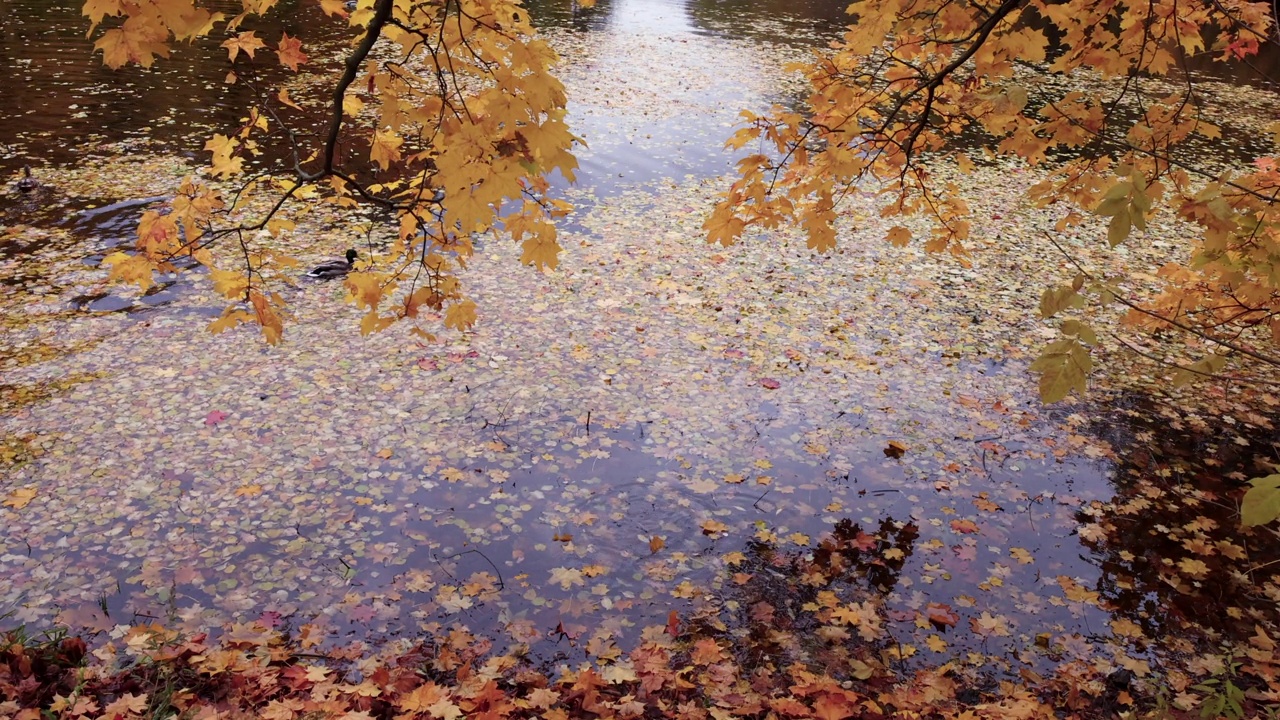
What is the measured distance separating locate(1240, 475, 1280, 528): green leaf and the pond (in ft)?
9.87

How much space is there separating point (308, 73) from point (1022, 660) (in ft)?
56.7

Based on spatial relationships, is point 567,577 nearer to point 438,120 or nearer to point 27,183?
point 438,120

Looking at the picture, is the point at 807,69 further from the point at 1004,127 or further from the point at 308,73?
the point at 308,73

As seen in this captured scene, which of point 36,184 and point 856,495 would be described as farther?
point 36,184

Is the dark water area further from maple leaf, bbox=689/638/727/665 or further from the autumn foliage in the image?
maple leaf, bbox=689/638/727/665

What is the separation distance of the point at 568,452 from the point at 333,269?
14.0ft

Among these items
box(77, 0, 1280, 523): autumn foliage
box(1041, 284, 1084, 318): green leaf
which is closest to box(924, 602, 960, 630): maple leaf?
box(77, 0, 1280, 523): autumn foliage

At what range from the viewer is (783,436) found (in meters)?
6.95

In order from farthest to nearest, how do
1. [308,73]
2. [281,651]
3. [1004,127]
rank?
[308,73] → [1004,127] → [281,651]

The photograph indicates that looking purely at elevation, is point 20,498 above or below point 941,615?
below

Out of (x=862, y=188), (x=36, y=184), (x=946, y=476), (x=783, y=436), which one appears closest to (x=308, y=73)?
(x=36, y=184)

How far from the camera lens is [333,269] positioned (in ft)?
30.3

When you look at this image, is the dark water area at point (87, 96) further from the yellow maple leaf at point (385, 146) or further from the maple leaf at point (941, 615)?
the maple leaf at point (941, 615)

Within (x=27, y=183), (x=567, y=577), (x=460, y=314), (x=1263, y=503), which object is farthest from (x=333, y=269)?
(x=1263, y=503)
